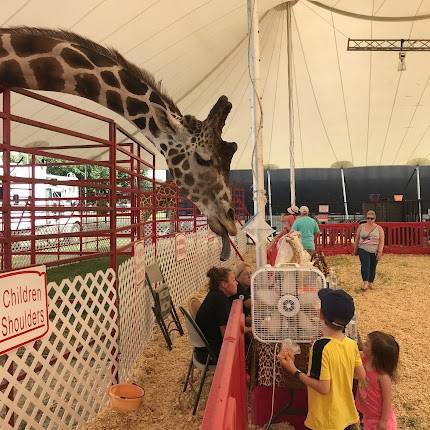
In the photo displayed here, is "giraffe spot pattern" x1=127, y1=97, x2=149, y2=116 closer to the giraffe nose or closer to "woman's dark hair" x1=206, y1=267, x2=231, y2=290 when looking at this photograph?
the giraffe nose

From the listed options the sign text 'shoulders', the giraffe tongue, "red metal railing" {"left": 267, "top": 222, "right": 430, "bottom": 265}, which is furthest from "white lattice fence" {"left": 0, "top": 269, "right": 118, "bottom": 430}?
"red metal railing" {"left": 267, "top": 222, "right": 430, "bottom": 265}

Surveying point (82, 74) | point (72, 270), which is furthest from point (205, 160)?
point (72, 270)

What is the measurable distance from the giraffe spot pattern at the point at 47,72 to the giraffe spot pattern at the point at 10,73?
0.32 feet

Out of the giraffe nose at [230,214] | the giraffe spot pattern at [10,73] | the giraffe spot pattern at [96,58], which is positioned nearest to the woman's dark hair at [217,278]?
the giraffe nose at [230,214]

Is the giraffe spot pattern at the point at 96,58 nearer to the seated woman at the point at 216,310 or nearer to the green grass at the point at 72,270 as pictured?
the seated woman at the point at 216,310

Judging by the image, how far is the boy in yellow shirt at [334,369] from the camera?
79.0 inches

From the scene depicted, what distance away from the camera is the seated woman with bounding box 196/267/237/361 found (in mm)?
3217

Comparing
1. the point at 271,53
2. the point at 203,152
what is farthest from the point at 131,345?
the point at 271,53

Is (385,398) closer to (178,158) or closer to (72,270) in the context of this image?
(178,158)

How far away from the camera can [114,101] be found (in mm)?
3215

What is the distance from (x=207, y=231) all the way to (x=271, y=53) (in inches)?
256

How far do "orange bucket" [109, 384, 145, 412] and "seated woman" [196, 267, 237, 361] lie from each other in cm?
54

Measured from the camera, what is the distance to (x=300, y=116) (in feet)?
49.8

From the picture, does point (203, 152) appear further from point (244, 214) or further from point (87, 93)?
point (244, 214)
